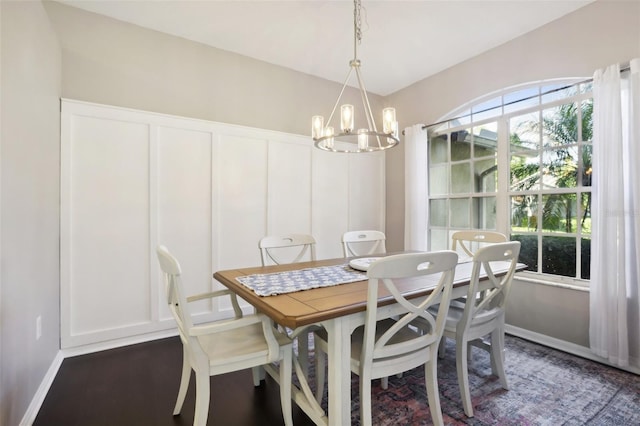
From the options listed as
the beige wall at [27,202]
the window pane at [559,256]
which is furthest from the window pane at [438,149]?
the beige wall at [27,202]

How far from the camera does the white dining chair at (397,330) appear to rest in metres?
1.27

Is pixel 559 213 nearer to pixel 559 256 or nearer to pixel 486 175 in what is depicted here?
pixel 559 256

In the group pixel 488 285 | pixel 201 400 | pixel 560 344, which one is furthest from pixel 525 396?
pixel 201 400

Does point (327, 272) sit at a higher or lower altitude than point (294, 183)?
lower

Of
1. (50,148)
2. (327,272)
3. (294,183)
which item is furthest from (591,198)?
(50,148)

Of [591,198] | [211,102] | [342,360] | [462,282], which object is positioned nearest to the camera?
[342,360]

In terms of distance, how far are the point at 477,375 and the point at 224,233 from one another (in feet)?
8.16

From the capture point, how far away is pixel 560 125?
270 cm

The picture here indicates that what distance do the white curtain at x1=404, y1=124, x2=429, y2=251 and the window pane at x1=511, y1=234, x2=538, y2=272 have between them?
1.00m

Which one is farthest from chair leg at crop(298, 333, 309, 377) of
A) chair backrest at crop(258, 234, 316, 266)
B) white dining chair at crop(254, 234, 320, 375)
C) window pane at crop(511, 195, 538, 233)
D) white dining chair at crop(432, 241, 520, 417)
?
window pane at crop(511, 195, 538, 233)

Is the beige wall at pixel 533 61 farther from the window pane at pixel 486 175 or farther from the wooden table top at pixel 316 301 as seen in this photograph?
the wooden table top at pixel 316 301

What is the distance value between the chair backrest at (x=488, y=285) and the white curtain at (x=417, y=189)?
5.41 ft

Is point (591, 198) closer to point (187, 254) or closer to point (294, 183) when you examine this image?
point (294, 183)

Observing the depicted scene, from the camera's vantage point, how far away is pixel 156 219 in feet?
9.05
